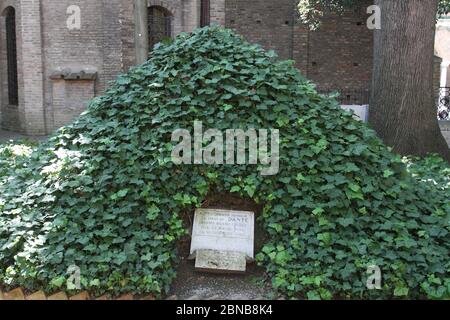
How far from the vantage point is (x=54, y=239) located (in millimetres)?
4707

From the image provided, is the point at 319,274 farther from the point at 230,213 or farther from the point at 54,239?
the point at 54,239

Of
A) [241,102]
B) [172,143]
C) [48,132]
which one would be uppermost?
[241,102]

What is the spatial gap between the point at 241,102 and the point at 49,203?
2273 mm

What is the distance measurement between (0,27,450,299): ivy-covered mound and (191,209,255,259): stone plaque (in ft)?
0.56

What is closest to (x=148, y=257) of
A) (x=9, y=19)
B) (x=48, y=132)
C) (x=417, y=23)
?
(x=417, y=23)

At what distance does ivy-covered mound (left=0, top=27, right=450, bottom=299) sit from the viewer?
14.5 feet

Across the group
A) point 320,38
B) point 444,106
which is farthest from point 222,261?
point 320,38

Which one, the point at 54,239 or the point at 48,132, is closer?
the point at 54,239

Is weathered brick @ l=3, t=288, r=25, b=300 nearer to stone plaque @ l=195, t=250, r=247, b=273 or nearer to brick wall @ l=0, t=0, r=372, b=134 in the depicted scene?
stone plaque @ l=195, t=250, r=247, b=273

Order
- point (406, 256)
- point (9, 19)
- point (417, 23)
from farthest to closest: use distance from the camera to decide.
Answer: point (9, 19) → point (417, 23) → point (406, 256)

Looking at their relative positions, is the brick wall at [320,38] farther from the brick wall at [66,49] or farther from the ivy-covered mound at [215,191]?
the ivy-covered mound at [215,191]

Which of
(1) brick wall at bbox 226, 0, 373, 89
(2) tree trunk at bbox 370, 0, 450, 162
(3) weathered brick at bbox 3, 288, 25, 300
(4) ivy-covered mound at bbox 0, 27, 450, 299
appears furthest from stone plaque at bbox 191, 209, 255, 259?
(1) brick wall at bbox 226, 0, 373, 89

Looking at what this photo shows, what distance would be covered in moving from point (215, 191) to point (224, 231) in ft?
1.49

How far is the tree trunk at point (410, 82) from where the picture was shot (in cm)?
800
